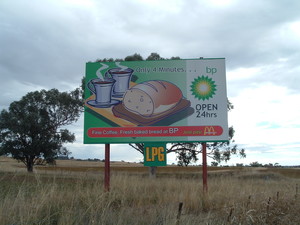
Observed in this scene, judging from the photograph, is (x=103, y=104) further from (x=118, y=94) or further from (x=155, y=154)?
(x=155, y=154)

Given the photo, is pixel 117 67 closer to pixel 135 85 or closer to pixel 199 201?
pixel 135 85

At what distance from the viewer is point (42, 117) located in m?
43.9

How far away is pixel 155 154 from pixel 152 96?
6.53 feet

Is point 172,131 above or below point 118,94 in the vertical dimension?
below

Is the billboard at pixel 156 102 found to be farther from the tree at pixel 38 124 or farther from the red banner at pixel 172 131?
the tree at pixel 38 124

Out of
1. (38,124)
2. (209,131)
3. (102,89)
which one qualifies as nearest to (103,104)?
(102,89)

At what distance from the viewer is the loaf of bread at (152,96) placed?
11289mm

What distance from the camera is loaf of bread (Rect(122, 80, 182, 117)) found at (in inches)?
444

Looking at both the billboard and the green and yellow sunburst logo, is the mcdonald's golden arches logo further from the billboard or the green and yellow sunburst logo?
the green and yellow sunburst logo

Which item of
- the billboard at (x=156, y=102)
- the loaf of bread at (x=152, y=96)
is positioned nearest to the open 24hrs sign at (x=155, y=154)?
the billboard at (x=156, y=102)

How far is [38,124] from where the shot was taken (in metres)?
42.2

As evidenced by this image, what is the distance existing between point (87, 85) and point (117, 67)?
124cm

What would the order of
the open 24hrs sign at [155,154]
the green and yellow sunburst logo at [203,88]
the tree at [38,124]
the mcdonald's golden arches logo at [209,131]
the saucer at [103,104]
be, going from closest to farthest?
the open 24hrs sign at [155,154]
the mcdonald's golden arches logo at [209,131]
the green and yellow sunburst logo at [203,88]
the saucer at [103,104]
the tree at [38,124]

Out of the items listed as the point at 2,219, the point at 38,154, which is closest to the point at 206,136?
the point at 2,219
